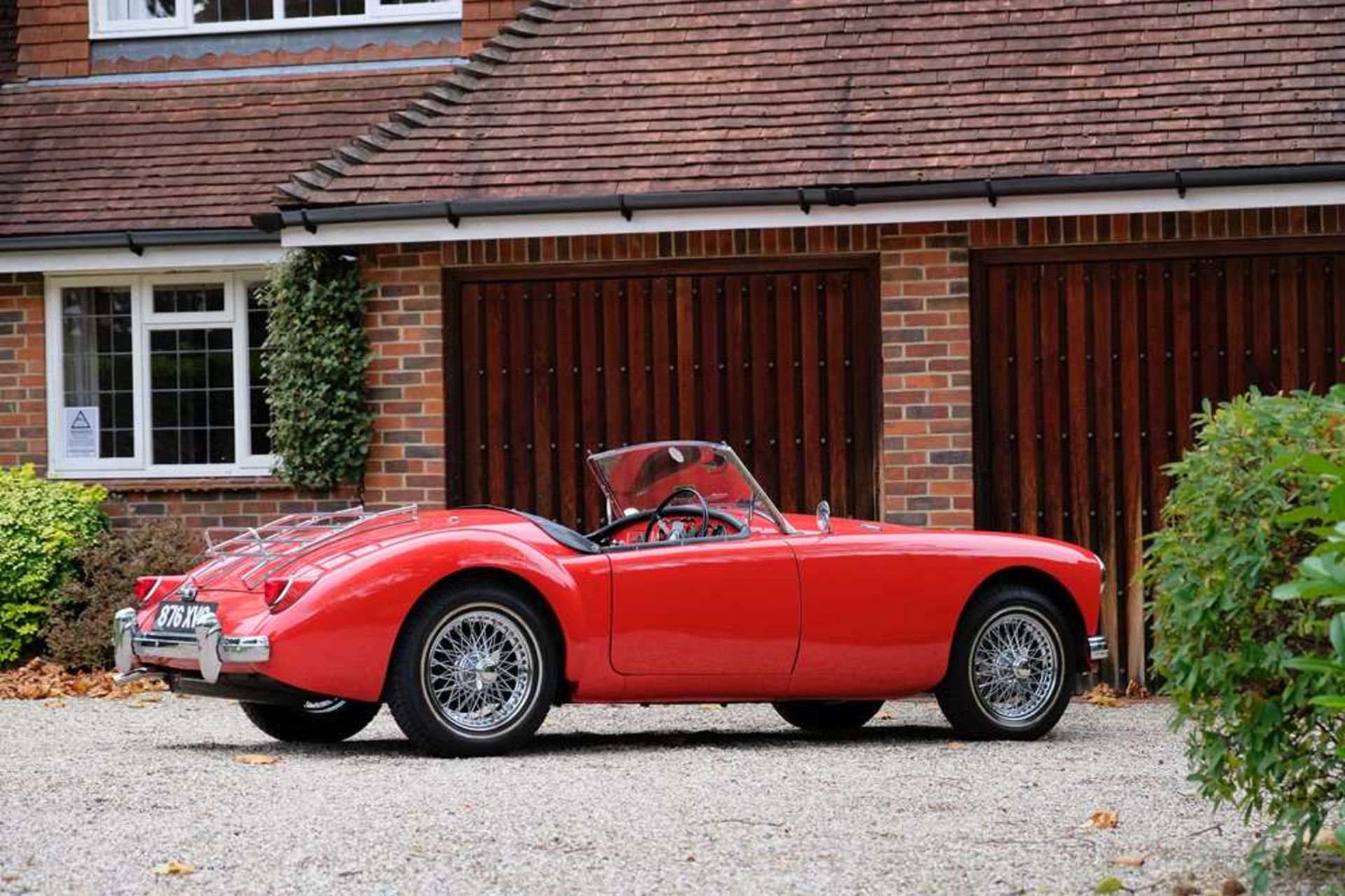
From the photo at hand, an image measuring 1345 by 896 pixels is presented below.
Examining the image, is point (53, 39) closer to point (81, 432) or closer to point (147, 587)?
point (81, 432)

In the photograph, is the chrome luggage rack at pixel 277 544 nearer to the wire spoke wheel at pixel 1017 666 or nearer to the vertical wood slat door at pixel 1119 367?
the wire spoke wheel at pixel 1017 666

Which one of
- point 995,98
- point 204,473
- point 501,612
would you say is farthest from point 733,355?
point 501,612

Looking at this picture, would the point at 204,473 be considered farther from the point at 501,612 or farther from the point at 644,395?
the point at 501,612

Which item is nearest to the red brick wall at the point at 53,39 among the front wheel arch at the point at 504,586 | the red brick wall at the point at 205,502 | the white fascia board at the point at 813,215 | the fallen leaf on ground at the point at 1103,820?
the red brick wall at the point at 205,502

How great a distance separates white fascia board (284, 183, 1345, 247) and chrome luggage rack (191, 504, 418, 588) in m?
3.59

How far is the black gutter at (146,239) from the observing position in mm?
13547

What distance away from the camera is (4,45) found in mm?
16188

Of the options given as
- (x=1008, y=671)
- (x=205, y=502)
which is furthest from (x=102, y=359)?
(x=1008, y=671)

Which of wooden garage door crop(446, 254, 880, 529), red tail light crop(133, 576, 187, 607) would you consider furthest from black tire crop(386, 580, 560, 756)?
wooden garage door crop(446, 254, 880, 529)

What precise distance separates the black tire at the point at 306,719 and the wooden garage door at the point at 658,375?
3777 mm

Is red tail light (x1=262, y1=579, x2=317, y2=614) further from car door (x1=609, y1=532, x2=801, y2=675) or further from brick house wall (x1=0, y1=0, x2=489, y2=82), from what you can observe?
brick house wall (x1=0, y1=0, x2=489, y2=82)

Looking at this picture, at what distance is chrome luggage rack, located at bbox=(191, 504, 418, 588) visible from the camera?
867cm

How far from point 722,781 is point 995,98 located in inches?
251

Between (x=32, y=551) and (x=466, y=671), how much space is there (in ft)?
17.6
